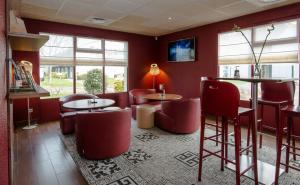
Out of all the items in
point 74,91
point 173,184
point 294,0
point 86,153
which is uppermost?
point 294,0

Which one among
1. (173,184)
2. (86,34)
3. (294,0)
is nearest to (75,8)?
(86,34)

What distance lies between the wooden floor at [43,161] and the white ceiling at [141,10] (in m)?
2.53

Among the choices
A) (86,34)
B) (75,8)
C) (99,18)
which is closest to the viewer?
(75,8)

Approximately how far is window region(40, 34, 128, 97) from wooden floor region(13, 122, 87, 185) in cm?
142

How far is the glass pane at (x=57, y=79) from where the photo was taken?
4945mm

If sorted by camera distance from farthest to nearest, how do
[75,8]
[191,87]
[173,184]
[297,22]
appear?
[191,87], [75,8], [297,22], [173,184]

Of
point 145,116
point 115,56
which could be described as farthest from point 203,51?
point 115,56

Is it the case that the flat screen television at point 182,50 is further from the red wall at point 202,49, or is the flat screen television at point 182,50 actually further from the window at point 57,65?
the window at point 57,65

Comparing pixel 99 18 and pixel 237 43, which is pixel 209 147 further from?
pixel 99 18

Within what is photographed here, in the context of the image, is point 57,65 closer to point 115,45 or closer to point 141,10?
point 115,45

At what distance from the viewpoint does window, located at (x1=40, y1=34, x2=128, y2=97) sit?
4.96 m

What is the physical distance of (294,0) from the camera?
3.40m

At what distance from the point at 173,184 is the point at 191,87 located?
3861 mm

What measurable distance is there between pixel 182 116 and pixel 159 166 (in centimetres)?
139
